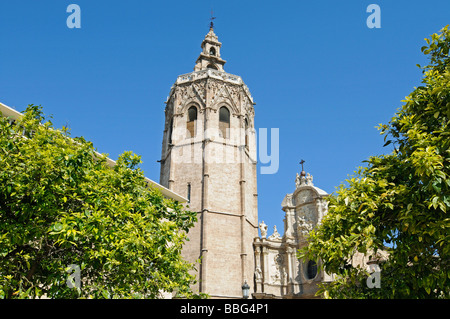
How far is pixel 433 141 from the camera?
10.3 m

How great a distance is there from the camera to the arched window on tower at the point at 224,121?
36.8m

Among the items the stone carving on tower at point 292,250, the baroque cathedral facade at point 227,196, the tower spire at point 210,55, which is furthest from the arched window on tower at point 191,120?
the stone carving on tower at point 292,250

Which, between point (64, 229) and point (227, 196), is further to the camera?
point (227, 196)

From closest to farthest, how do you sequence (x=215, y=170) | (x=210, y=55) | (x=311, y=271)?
(x=311, y=271)
(x=215, y=170)
(x=210, y=55)

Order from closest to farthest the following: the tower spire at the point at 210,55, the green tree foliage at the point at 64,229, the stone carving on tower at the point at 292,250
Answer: the green tree foliage at the point at 64,229, the stone carving on tower at the point at 292,250, the tower spire at the point at 210,55

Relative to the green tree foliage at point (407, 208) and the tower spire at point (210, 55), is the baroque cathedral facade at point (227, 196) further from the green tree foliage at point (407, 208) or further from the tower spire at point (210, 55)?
the green tree foliage at point (407, 208)

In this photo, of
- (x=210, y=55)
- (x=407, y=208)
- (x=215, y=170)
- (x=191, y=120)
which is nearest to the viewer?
(x=407, y=208)

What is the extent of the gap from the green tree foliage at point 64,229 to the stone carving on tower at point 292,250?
2122 centimetres

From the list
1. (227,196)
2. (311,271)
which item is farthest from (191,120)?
(311,271)

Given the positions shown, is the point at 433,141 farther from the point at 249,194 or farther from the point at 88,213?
the point at 249,194

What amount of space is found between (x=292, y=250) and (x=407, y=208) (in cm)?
2511

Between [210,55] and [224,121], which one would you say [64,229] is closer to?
[224,121]

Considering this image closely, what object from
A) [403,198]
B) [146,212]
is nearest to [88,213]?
[146,212]

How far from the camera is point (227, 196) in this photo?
34438mm
